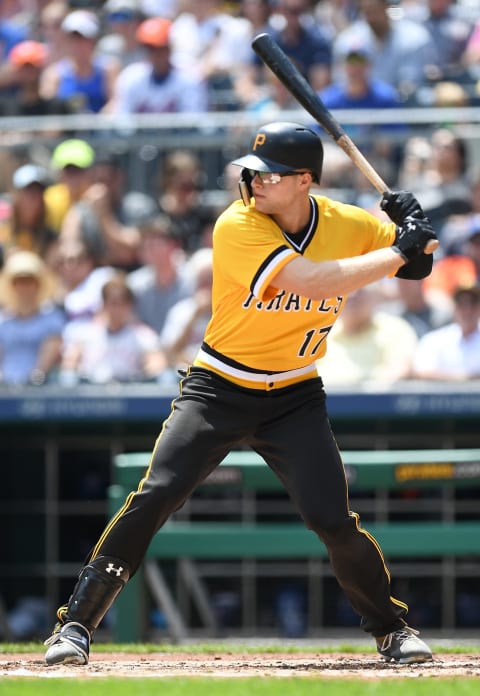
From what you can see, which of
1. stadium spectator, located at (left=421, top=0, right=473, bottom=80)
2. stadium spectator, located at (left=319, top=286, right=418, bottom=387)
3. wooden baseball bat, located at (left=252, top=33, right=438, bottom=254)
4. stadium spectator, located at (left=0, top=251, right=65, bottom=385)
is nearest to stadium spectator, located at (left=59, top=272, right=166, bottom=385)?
stadium spectator, located at (left=0, top=251, right=65, bottom=385)

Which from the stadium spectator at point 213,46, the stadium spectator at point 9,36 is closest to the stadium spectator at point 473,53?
the stadium spectator at point 213,46

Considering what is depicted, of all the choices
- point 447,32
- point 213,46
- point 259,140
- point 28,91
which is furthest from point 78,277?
point 259,140

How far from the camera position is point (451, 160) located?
8906 millimetres

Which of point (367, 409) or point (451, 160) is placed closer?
point (367, 409)

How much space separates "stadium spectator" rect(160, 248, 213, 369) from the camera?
8.53 meters

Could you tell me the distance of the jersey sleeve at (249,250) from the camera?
452cm

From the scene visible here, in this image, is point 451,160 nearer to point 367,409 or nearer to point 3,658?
point 367,409

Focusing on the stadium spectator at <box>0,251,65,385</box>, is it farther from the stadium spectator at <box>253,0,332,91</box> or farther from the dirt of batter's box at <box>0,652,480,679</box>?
the dirt of batter's box at <box>0,652,480,679</box>

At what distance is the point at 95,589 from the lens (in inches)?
183

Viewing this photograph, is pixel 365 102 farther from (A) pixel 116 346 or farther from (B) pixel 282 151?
(B) pixel 282 151

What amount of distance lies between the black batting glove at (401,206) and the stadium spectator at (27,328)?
4184mm

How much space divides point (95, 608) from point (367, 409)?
3.68 metres

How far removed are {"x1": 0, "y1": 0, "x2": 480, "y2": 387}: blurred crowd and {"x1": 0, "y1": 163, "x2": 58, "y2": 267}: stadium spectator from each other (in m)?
0.01

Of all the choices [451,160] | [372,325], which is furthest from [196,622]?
[451,160]
